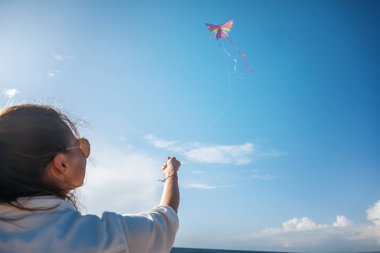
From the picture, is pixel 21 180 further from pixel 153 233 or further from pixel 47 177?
pixel 153 233

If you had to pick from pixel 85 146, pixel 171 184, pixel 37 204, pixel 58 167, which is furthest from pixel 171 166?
pixel 37 204

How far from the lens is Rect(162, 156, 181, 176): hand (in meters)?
1.75

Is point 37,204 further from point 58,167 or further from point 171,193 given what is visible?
point 171,193

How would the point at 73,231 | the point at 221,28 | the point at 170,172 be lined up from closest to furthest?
1. the point at 73,231
2. the point at 170,172
3. the point at 221,28

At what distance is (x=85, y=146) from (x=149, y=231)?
50cm

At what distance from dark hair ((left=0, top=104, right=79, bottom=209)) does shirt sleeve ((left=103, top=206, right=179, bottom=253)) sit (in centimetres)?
35

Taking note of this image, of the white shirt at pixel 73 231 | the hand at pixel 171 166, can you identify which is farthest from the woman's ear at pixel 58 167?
the hand at pixel 171 166

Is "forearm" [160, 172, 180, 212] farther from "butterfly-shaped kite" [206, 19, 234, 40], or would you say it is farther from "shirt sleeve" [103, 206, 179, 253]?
"butterfly-shaped kite" [206, 19, 234, 40]

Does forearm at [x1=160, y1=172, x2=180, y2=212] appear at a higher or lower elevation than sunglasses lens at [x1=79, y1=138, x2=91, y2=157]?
lower

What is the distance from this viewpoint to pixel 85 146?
4.91ft

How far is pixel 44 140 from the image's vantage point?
1368 millimetres

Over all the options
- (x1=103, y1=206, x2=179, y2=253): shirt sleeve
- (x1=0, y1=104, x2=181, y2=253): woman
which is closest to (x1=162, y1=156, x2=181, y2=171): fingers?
(x1=0, y1=104, x2=181, y2=253): woman

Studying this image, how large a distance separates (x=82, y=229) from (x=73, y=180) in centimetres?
25

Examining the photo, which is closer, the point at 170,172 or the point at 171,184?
the point at 171,184
